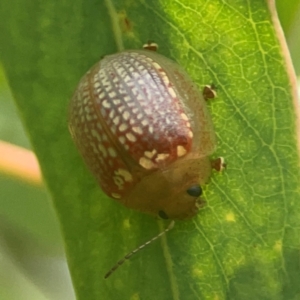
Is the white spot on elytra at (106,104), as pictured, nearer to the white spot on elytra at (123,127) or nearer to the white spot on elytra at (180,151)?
the white spot on elytra at (123,127)

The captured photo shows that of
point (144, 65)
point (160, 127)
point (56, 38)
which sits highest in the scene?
point (56, 38)

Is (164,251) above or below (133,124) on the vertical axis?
below

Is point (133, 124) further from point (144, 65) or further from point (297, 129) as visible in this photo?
point (297, 129)

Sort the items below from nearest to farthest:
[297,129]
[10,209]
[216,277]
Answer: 1. [297,129]
2. [216,277]
3. [10,209]

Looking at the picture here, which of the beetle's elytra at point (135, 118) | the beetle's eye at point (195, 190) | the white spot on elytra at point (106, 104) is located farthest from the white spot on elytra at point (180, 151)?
the white spot on elytra at point (106, 104)

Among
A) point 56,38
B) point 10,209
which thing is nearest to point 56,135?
point 56,38

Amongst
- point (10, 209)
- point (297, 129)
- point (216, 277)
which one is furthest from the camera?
point (10, 209)

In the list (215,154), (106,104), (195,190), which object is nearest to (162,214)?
(195,190)

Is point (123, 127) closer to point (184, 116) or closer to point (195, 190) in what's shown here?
point (184, 116)
